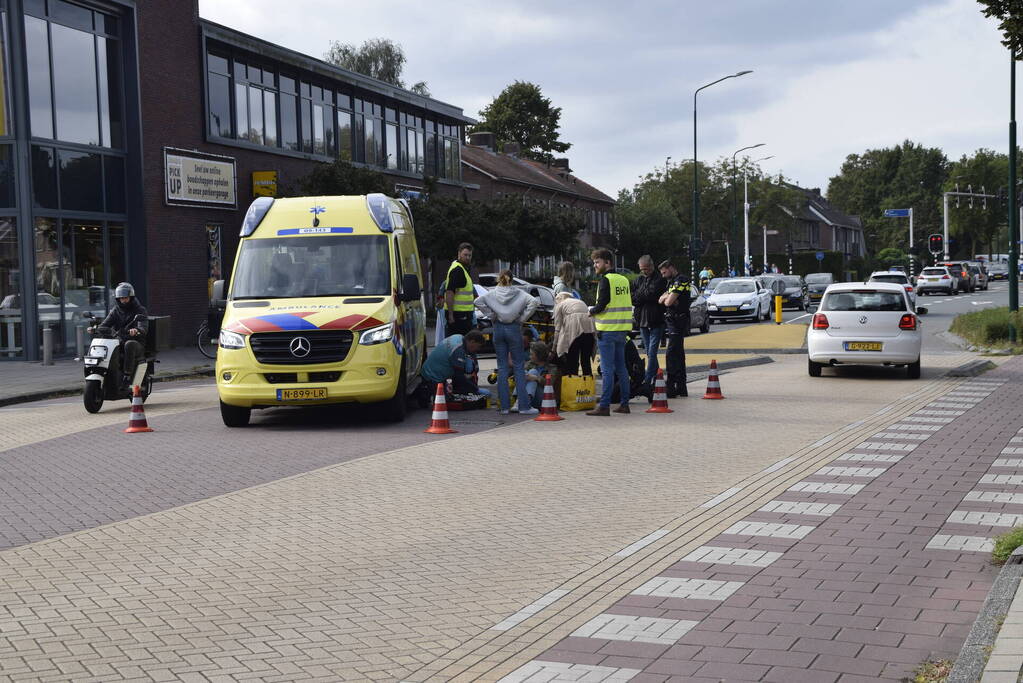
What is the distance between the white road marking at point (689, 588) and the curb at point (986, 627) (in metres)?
1.22

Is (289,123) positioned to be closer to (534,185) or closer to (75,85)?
(75,85)

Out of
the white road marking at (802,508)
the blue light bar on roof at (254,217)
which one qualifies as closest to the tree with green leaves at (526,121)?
the blue light bar on roof at (254,217)

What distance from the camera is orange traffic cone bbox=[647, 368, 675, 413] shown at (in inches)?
563

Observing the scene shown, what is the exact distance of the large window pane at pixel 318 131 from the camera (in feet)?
122

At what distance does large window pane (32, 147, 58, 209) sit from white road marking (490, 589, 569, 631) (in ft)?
71.6

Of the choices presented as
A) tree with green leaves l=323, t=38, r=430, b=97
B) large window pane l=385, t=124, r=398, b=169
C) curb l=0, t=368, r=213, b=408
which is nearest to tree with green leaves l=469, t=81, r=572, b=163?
tree with green leaves l=323, t=38, r=430, b=97

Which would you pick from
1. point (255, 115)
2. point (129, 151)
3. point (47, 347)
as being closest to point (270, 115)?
point (255, 115)

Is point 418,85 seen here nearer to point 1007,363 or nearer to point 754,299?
point 754,299

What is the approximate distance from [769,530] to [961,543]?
45.0 inches

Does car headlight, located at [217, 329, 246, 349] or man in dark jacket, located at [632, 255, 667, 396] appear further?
man in dark jacket, located at [632, 255, 667, 396]

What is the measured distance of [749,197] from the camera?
268 ft

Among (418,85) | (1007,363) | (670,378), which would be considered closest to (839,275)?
(418,85)

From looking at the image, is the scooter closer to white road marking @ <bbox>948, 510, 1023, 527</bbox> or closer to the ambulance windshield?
the ambulance windshield

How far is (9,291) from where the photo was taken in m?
24.9
